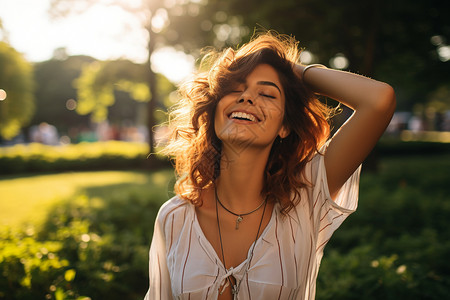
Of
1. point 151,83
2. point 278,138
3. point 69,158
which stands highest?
point 151,83

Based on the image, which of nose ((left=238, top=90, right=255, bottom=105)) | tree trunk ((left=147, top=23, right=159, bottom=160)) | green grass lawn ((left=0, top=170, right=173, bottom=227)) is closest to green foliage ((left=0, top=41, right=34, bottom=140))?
tree trunk ((left=147, top=23, right=159, bottom=160))

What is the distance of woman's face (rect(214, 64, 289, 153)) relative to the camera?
194 centimetres

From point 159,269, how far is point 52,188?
10524mm

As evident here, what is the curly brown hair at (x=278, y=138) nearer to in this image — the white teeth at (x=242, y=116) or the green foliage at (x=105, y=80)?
the white teeth at (x=242, y=116)

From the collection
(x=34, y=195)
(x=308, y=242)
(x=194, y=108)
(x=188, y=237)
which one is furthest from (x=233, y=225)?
(x=34, y=195)

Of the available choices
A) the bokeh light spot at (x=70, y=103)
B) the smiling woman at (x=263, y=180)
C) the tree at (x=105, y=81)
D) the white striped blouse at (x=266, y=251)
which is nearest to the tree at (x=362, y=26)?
the tree at (x=105, y=81)

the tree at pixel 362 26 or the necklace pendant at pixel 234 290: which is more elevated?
the tree at pixel 362 26

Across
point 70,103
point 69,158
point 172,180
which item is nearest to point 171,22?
point 69,158

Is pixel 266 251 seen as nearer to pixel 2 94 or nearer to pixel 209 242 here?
pixel 209 242

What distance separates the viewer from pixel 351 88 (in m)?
1.95

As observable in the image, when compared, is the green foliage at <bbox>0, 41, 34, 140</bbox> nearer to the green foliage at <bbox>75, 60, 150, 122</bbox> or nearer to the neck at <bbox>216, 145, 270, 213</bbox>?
the green foliage at <bbox>75, 60, 150, 122</bbox>

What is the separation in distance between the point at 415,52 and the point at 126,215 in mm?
13621

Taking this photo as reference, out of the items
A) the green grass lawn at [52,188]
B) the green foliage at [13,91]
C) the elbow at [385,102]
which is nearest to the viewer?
the elbow at [385,102]

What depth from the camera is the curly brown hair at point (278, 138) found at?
6.90 feet
